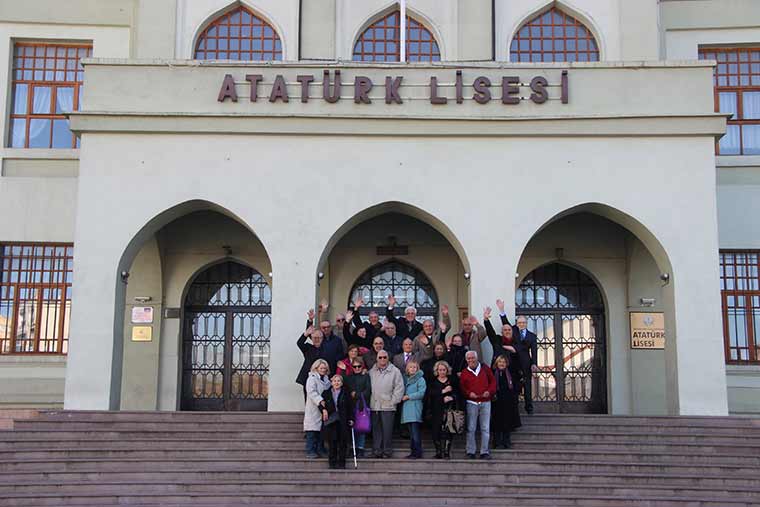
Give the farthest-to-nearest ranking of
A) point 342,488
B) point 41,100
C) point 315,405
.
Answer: point 41,100, point 315,405, point 342,488

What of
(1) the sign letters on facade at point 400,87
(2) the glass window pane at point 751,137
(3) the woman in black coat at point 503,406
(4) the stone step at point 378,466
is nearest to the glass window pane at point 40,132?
(1) the sign letters on facade at point 400,87

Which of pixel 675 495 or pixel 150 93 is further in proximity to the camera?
pixel 150 93

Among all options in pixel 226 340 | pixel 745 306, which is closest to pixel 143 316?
pixel 226 340

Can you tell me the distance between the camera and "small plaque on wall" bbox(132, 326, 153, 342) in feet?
58.1

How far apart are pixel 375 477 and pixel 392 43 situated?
987 cm

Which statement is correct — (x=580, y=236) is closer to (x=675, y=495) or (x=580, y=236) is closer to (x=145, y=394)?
(x=675, y=495)

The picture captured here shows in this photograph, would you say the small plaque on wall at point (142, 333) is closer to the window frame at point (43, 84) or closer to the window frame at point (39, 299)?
the window frame at point (39, 299)

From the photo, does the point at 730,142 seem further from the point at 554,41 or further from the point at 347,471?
the point at 347,471

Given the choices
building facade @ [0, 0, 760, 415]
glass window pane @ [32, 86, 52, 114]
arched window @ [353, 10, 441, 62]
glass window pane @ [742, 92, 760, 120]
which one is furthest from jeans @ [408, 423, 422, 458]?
glass window pane @ [32, 86, 52, 114]

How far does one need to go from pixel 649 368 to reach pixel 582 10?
24.1ft

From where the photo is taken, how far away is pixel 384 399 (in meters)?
12.5

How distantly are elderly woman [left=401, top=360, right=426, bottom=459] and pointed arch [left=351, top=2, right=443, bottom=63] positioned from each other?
808cm

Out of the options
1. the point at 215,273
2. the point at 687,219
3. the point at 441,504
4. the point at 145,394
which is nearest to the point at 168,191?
the point at 215,273

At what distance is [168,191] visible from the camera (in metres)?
15.3
